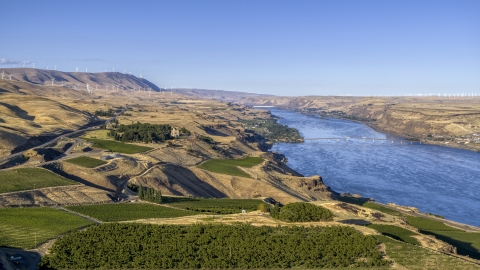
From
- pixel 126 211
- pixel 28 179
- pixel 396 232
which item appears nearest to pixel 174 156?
pixel 28 179

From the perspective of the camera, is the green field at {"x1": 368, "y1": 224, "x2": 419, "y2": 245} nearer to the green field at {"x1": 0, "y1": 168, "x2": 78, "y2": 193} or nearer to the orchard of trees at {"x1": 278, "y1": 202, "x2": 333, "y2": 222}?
the orchard of trees at {"x1": 278, "y1": 202, "x2": 333, "y2": 222}

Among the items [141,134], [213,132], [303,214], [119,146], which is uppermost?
[141,134]

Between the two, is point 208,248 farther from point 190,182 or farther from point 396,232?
point 190,182

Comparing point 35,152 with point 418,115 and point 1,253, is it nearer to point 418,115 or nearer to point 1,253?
point 1,253

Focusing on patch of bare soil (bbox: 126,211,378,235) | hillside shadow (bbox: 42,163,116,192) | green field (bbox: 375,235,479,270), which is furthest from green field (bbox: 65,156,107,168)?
green field (bbox: 375,235,479,270)

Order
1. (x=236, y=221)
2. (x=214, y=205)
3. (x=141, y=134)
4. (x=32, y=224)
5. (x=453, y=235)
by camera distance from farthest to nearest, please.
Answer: (x=141, y=134), (x=214, y=205), (x=453, y=235), (x=236, y=221), (x=32, y=224)

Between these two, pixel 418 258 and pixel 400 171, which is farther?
pixel 400 171

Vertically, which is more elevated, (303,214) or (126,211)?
(303,214)
